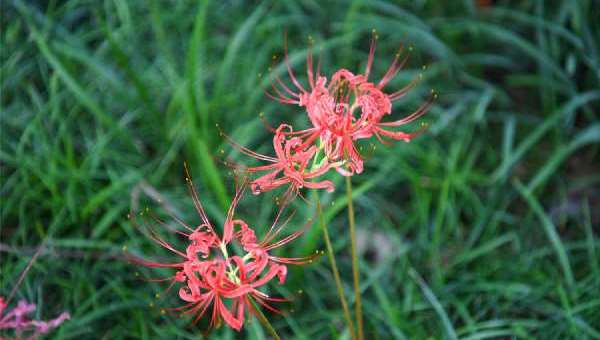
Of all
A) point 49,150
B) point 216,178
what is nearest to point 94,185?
point 49,150

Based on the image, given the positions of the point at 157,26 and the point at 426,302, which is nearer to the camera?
the point at 426,302

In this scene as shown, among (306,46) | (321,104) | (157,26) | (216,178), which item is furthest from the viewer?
(306,46)

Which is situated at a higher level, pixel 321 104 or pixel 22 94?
pixel 321 104

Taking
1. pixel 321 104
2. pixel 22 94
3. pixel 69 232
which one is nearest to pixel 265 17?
pixel 22 94

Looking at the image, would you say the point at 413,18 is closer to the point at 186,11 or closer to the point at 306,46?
the point at 306,46

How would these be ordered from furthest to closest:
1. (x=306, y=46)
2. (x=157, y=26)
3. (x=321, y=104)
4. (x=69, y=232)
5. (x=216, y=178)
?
(x=306, y=46)
(x=157, y=26)
(x=69, y=232)
(x=216, y=178)
(x=321, y=104)

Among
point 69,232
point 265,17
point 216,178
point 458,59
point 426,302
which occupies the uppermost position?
point 265,17
